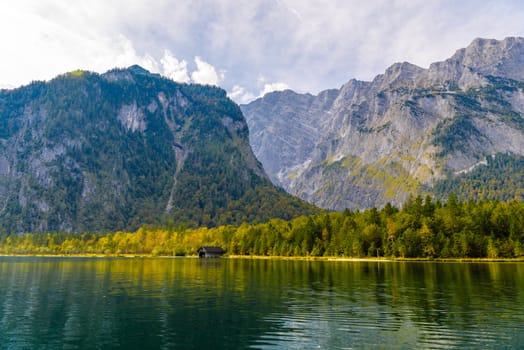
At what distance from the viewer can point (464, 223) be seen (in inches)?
6599

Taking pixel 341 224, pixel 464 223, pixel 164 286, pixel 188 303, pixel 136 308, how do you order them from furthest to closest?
pixel 341 224
pixel 464 223
pixel 164 286
pixel 188 303
pixel 136 308

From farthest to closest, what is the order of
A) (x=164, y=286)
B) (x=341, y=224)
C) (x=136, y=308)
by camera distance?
(x=341, y=224) → (x=164, y=286) → (x=136, y=308)

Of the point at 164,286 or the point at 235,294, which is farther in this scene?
the point at 164,286

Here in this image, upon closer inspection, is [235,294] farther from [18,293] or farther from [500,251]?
[500,251]

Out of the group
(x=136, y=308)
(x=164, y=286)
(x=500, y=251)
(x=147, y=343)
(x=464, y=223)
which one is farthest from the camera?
(x=464, y=223)

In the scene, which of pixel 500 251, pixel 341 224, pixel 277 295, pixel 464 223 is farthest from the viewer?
pixel 341 224

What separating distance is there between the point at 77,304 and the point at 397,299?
4064cm

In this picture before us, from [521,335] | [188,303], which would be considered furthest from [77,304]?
[521,335]

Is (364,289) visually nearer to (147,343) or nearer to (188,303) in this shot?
(188,303)

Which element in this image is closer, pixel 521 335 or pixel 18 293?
pixel 521 335

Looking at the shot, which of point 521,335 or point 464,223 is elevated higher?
point 464,223

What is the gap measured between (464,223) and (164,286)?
134 m

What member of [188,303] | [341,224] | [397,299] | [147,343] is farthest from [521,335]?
[341,224]

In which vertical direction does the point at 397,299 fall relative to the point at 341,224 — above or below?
below
